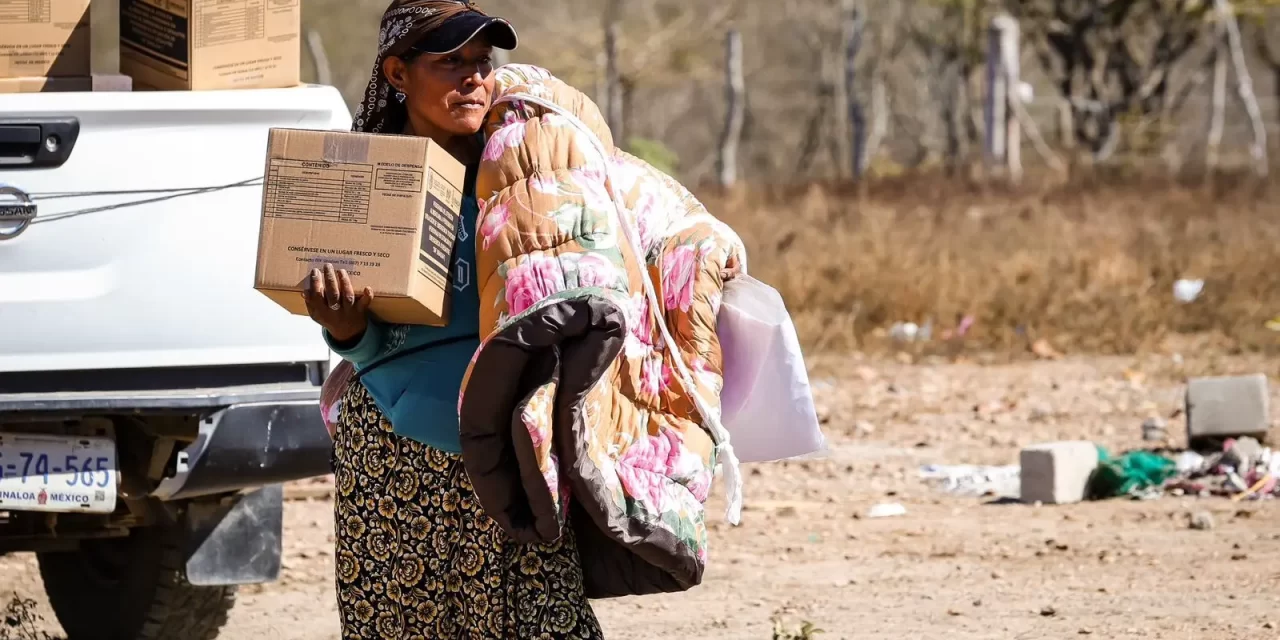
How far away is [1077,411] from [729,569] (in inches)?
119

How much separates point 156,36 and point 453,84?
177 centimetres

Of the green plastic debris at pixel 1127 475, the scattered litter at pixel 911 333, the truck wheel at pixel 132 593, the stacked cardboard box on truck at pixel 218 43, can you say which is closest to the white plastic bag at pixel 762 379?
the stacked cardboard box on truck at pixel 218 43

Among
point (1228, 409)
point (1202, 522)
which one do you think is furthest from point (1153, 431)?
point (1202, 522)

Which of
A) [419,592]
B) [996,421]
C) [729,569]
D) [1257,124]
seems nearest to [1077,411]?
[996,421]

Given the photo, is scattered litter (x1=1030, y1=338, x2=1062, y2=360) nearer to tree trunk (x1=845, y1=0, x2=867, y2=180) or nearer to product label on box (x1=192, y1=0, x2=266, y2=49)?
product label on box (x1=192, y1=0, x2=266, y2=49)

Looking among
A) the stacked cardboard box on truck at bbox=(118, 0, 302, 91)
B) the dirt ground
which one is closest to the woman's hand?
the stacked cardboard box on truck at bbox=(118, 0, 302, 91)

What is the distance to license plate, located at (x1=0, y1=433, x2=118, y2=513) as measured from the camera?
387 centimetres

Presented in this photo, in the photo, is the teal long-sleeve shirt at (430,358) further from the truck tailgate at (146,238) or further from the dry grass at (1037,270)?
the dry grass at (1037,270)

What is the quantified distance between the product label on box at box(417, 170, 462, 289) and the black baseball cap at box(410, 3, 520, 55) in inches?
8.2

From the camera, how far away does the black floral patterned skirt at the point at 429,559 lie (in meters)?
2.83

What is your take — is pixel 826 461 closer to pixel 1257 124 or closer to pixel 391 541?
pixel 391 541

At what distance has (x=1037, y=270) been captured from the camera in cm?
1013

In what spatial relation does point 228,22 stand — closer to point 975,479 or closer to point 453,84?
point 453,84

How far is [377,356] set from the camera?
2861 mm
